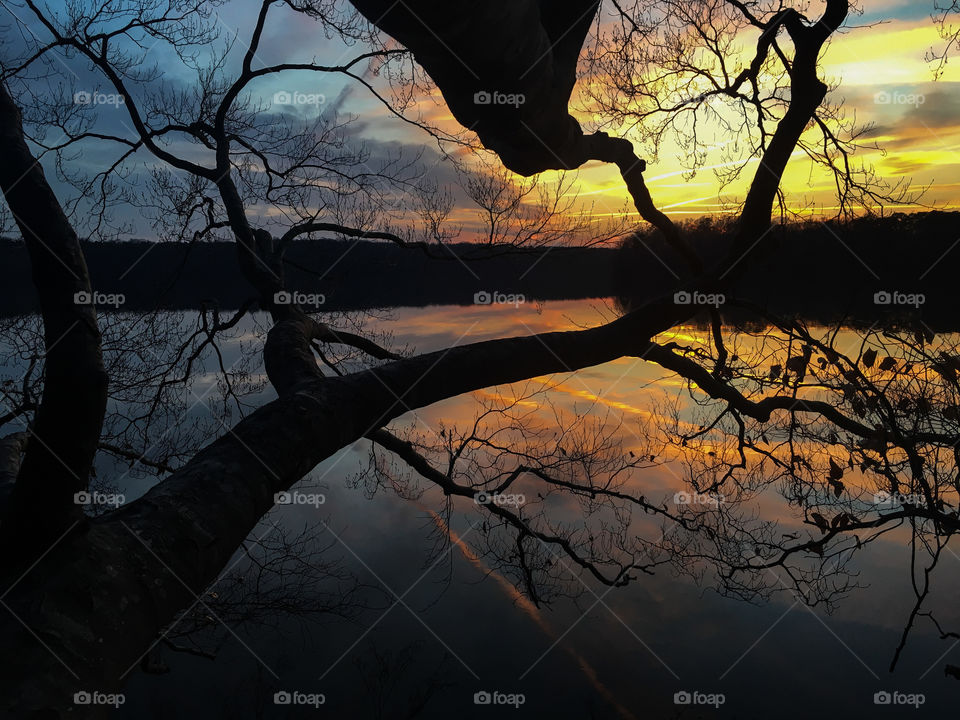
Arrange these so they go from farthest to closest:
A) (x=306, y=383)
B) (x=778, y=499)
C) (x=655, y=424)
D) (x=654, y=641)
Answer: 1. (x=778, y=499)
2. (x=654, y=641)
3. (x=655, y=424)
4. (x=306, y=383)

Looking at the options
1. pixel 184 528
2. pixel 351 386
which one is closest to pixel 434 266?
pixel 351 386

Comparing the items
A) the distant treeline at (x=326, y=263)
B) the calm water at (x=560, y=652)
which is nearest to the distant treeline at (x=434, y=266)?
the distant treeline at (x=326, y=263)

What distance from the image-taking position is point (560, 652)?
8523mm

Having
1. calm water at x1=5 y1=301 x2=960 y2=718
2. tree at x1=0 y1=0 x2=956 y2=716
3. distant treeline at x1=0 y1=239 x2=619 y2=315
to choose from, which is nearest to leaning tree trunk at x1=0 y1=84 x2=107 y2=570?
tree at x1=0 y1=0 x2=956 y2=716

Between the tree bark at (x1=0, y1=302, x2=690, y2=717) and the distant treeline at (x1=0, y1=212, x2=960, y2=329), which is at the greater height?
the distant treeline at (x1=0, y1=212, x2=960, y2=329)

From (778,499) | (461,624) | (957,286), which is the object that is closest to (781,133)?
(461,624)

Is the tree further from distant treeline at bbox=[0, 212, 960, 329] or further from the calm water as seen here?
the calm water

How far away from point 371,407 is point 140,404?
14.4 feet

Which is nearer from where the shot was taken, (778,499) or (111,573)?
(111,573)

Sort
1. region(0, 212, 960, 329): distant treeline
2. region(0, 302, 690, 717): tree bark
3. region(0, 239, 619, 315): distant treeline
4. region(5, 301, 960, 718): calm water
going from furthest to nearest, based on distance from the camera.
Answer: region(5, 301, 960, 718): calm water → region(0, 239, 619, 315): distant treeline → region(0, 212, 960, 329): distant treeline → region(0, 302, 690, 717): tree bark

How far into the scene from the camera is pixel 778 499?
11570mm

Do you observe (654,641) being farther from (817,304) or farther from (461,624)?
(817,304)

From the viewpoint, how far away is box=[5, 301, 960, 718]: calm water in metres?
7.34

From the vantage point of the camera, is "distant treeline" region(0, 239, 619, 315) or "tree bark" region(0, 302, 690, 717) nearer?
"tree bark" region(0, 302, 690, 717)
